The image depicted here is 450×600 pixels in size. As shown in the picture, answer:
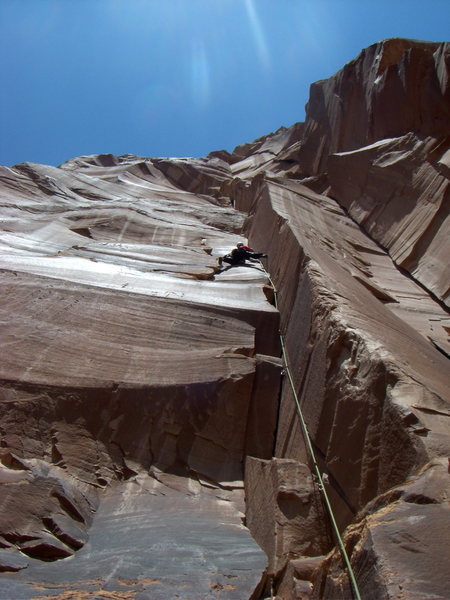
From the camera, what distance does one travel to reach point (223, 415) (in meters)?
4.27

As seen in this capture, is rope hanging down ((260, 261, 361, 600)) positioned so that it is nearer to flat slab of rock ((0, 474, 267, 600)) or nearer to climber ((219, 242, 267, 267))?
flat slab of rock ((0, 474, 267, 600))

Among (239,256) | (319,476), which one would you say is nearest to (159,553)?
(319,476)

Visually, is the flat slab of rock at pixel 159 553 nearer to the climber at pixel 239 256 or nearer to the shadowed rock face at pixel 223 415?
the shadowed rock face at pixel 223 415

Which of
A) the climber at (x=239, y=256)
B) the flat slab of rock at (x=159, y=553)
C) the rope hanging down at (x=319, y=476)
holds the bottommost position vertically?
the flat slab of rock at (x=159, y=553)

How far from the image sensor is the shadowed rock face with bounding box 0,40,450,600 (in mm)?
2471

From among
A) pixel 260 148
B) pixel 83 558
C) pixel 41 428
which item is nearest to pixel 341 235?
pixel 41 428

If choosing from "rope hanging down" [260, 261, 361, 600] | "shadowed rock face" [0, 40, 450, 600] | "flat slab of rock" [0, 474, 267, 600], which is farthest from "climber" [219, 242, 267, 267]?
"flat slab of rock" [0, 474, 267, 600]

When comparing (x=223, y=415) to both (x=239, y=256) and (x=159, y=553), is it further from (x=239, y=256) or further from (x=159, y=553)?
(x=239, y=256)

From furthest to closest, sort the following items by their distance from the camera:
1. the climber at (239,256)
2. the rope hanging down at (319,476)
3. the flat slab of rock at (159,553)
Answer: the climber at (239,256)
the flat slab of rock at (159,553)
the rope hanging down at (319,476)

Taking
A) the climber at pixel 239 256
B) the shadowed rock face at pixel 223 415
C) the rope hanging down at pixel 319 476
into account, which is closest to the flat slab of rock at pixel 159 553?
the shadowed rock face at pixel 223 415

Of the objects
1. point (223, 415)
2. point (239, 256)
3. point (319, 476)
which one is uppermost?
point (239, 256)

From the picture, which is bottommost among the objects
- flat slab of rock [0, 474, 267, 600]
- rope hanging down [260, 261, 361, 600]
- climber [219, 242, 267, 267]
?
flat slab of rock [0, 474, 267, 600]

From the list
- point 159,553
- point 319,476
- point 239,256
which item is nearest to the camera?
point 159,553

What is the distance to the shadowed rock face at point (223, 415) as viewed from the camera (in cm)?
247
